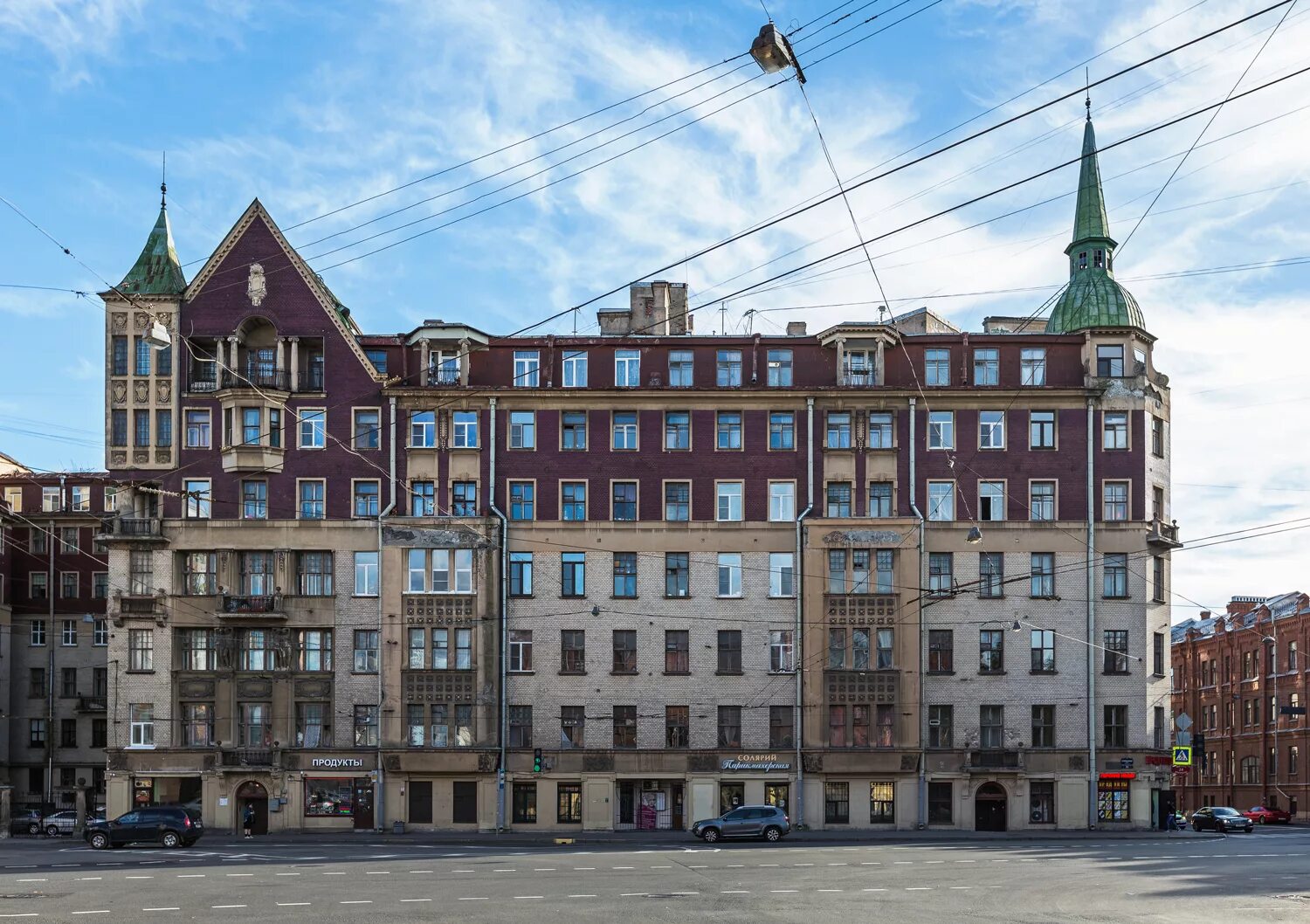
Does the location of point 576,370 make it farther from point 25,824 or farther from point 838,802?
point 25,824

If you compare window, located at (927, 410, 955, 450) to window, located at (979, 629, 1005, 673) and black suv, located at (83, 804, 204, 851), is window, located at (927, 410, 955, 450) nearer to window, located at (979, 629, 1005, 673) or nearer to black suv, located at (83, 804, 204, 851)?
window, located at (979, 629, 1005, 673)

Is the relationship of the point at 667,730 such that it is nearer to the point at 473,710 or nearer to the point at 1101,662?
the point at 473,710

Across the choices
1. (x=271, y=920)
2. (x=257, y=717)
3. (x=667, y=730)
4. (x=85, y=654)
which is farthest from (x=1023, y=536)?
(x=85, y=654)

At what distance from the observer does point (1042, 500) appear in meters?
68.6

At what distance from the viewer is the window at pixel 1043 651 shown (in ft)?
222

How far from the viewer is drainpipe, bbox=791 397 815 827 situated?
6725 centimetres

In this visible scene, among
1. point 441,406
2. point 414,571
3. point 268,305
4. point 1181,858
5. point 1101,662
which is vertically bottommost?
point 1181,858

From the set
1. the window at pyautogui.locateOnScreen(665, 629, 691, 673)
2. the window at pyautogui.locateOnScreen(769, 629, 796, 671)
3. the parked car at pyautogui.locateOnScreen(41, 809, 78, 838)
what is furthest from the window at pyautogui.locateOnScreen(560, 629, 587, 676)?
the parked car at pyautogui.locateOnScreen(41, 809, 78, 838)

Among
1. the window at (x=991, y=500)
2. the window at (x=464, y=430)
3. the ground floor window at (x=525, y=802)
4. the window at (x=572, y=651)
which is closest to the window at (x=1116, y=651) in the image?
the window at (x=991, y=500)

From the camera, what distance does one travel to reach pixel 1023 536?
6825cm

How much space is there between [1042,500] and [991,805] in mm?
14162

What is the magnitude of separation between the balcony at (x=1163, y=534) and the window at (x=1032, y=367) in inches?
330

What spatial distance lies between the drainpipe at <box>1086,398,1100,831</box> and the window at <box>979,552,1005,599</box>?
3949mm

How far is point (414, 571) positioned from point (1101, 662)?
31799 millimetres
